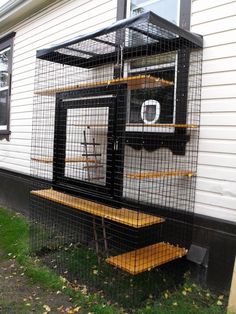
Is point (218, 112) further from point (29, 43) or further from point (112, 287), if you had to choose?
point (29, 43)

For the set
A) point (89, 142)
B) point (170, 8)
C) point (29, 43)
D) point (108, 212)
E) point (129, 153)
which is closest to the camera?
point (108, 212)

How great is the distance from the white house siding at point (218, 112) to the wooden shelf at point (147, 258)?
483mm

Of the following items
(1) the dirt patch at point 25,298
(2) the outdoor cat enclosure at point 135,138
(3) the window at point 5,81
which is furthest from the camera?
(3) the window at point 5,81

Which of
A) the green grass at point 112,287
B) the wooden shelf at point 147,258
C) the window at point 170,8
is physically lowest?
the green grass at point 112,287

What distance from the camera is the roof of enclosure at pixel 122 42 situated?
3562 millimetres

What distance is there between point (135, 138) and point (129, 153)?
0.74ft

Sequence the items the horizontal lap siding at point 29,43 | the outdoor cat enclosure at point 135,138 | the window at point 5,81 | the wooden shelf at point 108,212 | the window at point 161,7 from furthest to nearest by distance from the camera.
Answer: the window at point 5,81, the horizontal lap siding at point 29,43, the window at point 161,7, the outdoor cat enclosure at point 135,138, the wooden shelf at point 108,212

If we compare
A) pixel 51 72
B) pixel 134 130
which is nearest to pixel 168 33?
pixel 134 130

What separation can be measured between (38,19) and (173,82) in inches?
155

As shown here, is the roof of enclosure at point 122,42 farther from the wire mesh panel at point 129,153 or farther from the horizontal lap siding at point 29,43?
the horizontal lap siding at point 29,43

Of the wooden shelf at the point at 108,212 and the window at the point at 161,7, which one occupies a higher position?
the window at the point at 161,7

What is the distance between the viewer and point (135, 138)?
4.68 metres

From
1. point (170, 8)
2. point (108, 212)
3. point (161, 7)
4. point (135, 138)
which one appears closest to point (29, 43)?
point (161, 7)

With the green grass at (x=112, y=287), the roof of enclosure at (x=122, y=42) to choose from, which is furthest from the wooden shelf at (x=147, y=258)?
the roof of enclosure at (x=122, y=42)
